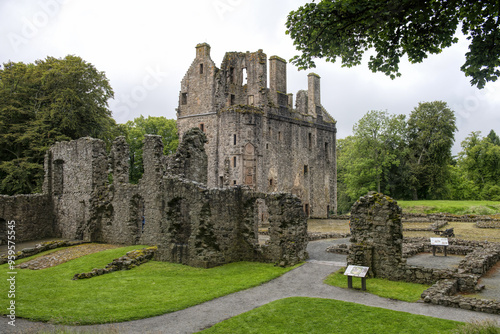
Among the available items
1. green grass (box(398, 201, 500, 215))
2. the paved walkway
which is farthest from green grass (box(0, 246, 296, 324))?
green grass (box(398, 201, 500, 215))

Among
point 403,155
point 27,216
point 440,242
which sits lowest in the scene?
point 440,242

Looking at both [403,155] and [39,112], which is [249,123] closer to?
[39,112]

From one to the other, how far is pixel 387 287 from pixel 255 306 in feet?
15.2

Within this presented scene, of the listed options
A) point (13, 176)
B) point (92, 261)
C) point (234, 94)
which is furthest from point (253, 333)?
point (234, 94)

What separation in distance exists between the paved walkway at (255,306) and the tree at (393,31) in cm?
607

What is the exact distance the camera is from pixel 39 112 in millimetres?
34062

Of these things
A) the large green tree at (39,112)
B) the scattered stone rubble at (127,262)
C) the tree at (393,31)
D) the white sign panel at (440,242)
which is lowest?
the scattered stone rubble at (127,262)

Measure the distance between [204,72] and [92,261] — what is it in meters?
25.7

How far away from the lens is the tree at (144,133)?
4878 cm

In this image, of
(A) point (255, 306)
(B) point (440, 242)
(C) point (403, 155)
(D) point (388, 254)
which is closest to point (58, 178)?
(A) point (255, 306)

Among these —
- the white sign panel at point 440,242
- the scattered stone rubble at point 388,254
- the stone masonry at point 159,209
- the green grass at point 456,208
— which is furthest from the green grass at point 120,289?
the green grass at point 456,208

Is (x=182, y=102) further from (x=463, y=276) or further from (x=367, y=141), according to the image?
(x=463, y=276)

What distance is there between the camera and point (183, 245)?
17.6m

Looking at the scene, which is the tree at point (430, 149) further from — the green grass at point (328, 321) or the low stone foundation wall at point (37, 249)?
the green grass at point (328, 321)
